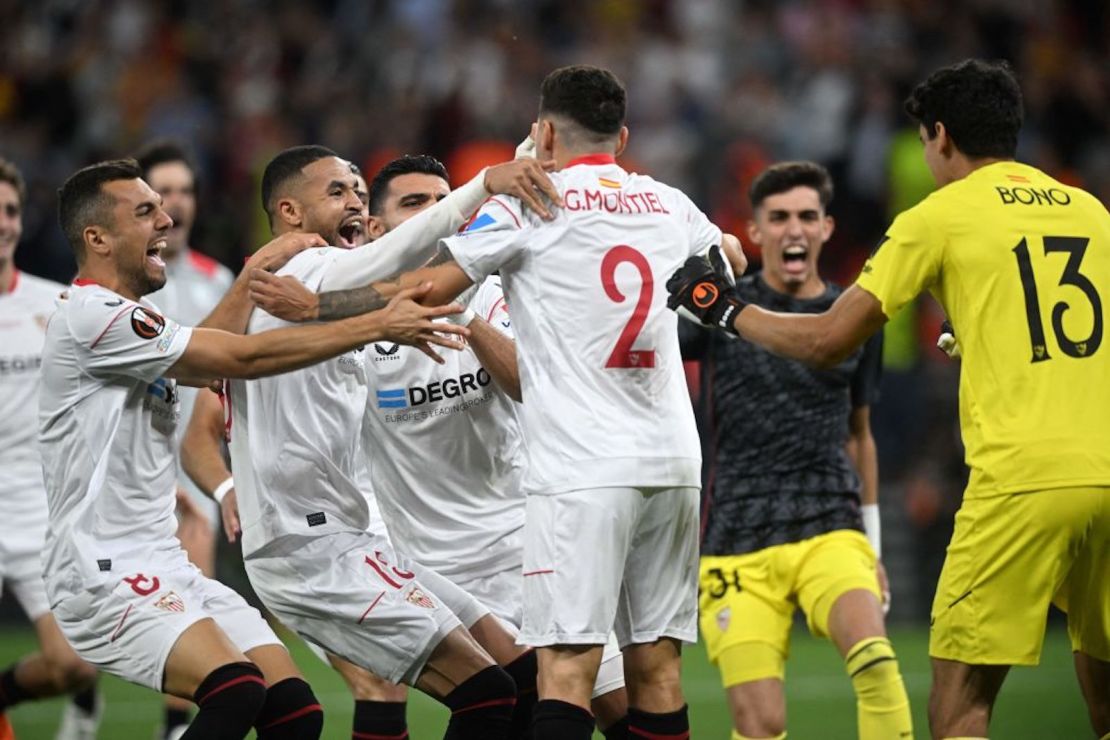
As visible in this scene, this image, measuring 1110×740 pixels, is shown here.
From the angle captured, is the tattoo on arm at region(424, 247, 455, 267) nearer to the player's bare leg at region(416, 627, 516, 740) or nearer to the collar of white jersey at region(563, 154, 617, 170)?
the collar of white jersey at region(563, 154, 617, 170)

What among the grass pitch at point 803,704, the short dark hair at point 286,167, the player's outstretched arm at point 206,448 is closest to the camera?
the short dark hair at point 286,167

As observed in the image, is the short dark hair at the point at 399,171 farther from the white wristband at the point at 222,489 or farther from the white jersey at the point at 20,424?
the white jersey at the point at 20,424

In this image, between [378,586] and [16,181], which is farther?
[16,181]

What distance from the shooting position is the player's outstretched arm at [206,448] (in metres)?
7.57

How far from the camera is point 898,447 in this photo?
14.7 metres

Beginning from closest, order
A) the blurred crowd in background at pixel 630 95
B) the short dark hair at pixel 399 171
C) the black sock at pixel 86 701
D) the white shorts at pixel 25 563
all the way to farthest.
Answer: the short dark hair at pixel 399 171 < the white shorts at pixel 25 563 < the black sock at pixel 86 701 < the blurred crowd in background at pixel 630 95

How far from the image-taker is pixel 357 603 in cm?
607

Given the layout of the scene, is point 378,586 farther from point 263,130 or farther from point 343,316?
point 263,130

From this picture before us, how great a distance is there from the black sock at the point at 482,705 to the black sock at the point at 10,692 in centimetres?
328

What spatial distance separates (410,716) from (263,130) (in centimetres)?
764

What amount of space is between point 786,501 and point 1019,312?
7.35 ft

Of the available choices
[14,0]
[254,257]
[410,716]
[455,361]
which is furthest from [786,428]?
[14,0]

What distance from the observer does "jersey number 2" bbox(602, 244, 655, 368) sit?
223 inches

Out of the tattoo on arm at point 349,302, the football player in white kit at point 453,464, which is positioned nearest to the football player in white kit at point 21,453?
the football player in white kit at point 453,464
